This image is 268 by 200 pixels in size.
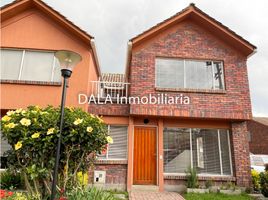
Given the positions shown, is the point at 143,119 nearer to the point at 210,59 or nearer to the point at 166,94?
the point at 166,94

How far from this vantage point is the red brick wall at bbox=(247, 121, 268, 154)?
23.8 meters

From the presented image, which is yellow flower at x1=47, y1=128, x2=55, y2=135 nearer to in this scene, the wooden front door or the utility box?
the utility box

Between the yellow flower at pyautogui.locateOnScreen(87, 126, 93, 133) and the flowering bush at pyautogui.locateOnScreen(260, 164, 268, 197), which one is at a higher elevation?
the yellow flower at pyautogui.locateOnScreen(87, 126, 93, 133)

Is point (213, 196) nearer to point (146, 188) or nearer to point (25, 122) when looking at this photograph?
point (146, 188)

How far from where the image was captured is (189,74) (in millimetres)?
9836

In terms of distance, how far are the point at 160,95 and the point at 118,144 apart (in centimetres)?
A: 286

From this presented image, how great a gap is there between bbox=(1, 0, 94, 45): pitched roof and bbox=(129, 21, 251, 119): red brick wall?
2.51m

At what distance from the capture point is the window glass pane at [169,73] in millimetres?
9617

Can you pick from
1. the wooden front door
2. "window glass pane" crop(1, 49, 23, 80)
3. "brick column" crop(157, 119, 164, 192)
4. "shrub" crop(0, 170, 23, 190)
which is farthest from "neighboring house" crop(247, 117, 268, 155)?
"window glass pane" crop(1, 49, 23, 80)

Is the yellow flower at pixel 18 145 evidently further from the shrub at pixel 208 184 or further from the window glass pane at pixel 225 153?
the window glass pane at pixel 225 153

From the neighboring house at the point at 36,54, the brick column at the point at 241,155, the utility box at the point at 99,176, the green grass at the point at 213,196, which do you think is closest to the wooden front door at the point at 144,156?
the utility box at the point at 99,176

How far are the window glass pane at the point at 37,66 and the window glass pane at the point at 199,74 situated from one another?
6.30 metres

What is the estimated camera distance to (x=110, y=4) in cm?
1016

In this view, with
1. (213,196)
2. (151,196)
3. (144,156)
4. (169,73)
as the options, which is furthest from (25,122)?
(213,196)
